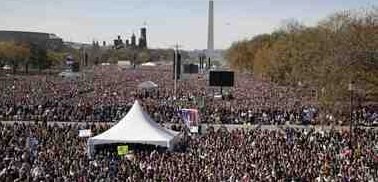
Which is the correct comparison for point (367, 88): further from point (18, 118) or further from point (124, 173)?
point (124, 173)

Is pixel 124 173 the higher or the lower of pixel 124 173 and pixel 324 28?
the lower

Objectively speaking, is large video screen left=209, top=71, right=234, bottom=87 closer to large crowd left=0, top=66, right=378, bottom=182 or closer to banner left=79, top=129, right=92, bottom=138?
large crowd left=0, top=66, right=378, bottom=182

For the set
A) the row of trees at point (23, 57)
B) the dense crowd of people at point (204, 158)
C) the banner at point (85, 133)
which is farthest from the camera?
the row of trees at point (23, 57)

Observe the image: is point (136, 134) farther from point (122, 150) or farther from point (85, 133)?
point (85, 133)

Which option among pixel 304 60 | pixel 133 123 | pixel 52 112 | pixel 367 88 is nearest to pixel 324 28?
A: pixel 304 60

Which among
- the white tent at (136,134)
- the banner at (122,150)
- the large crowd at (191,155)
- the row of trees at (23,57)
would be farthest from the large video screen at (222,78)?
the row of trees at (23,57)

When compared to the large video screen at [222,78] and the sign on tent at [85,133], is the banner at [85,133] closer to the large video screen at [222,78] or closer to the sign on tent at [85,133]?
the sign on tent at [85,133]
